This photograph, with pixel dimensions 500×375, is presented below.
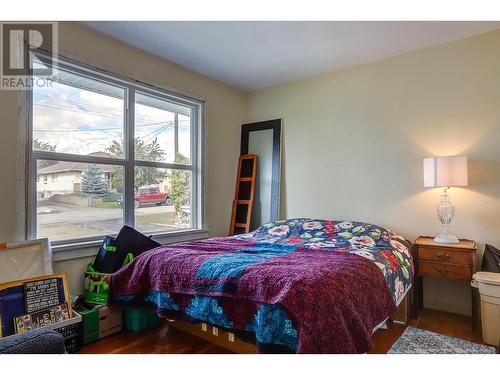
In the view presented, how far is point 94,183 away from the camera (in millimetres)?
2684

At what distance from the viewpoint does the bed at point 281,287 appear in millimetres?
1411

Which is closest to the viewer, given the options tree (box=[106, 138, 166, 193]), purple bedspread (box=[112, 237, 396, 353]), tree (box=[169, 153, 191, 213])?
purple bedspread (box=[112, 237, 396, 353])

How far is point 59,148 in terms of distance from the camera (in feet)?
8.02

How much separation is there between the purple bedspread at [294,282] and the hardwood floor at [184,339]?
1.18 ft

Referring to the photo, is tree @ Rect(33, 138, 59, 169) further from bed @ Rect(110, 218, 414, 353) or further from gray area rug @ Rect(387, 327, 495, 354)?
gray area rug @ Rect(387, 327, 495, 354)

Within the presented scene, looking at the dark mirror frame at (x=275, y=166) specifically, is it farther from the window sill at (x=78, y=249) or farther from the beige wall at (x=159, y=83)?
the window sill at (x=78, y=249)

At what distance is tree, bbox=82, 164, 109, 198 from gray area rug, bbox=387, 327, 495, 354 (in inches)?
105

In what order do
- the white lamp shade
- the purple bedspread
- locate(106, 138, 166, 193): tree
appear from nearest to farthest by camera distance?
the purple bedspread < the white lamp shade < locate(106, 138, 166, 193): tree

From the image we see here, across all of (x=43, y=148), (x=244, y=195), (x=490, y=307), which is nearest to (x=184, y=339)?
(x=43, y=148)

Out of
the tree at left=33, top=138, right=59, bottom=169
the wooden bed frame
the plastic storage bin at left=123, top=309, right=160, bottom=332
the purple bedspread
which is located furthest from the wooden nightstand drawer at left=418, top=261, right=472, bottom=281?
the tree at left=33, top=138, right=59, bottom=169

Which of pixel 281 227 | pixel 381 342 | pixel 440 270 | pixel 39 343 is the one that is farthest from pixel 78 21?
pixel 440 270

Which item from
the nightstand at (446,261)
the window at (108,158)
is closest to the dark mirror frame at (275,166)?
the window at (108,158)

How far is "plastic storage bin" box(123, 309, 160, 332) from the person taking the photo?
236cm
